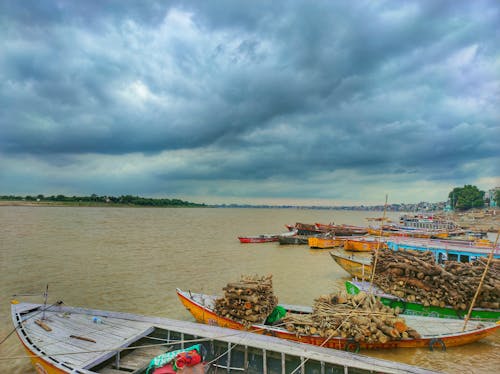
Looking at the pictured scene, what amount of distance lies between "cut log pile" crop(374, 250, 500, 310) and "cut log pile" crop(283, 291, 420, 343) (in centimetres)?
346

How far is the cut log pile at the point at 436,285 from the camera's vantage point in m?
12.6

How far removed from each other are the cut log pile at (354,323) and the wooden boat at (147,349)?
181cm

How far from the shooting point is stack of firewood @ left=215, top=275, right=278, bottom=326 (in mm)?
10242

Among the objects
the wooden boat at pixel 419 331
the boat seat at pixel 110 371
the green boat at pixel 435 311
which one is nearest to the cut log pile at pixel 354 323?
the wooden boat at pixel 419 331

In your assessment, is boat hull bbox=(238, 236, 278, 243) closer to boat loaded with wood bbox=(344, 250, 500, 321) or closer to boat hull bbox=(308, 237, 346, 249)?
boat hull bbox=(308, 237, 346, 249)

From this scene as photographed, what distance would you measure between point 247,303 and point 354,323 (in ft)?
12.4

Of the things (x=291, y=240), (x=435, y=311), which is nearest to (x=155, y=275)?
(x=435, y=311)

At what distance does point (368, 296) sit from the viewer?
1095 centimetres

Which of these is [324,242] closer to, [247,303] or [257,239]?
[257,239]

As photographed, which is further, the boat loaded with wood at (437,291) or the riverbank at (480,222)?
the riverbank at (480,222)

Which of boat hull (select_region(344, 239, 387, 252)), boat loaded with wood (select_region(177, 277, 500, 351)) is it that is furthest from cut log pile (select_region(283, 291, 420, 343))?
boat hull (select_region(344, 239, 387, 252))

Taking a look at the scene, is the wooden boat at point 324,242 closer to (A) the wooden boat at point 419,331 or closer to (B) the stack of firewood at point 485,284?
(B) the stack of firewood at point 485,284

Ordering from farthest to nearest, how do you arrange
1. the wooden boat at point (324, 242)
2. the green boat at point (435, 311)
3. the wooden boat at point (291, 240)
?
the wooden boat at point (291, 240)
the wooden boat at point (324, 242)
the green boat at point (435, 311)

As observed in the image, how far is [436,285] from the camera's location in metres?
12.8
